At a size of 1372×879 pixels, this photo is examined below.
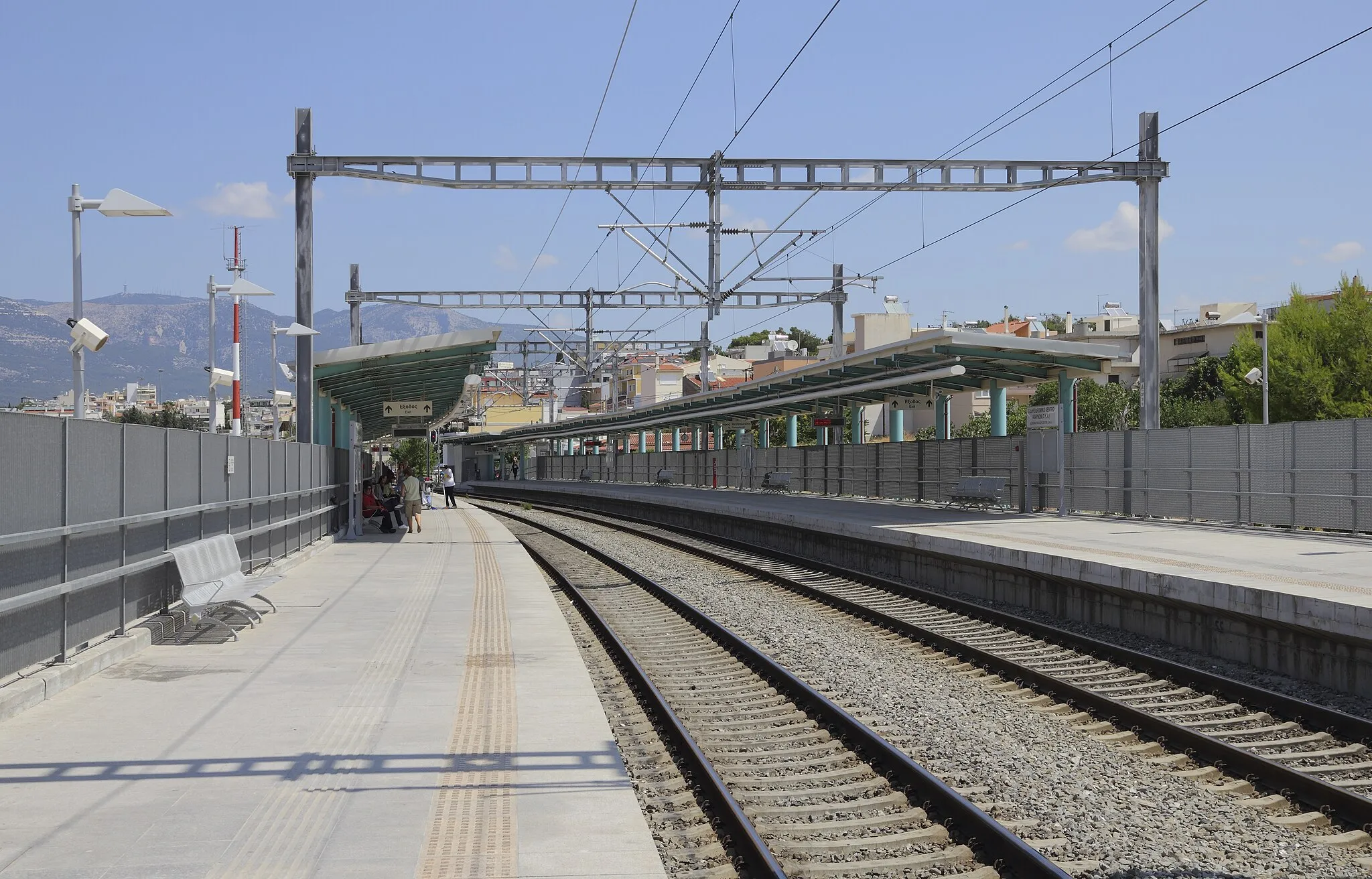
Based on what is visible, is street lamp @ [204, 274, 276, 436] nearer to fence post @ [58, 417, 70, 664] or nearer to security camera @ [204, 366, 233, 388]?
security camera @ [204, 366, 233, 388]

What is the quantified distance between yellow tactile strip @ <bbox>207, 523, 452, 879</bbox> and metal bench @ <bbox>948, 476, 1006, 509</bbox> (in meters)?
16.7

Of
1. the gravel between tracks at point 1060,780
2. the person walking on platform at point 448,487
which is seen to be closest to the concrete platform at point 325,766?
the gravel between tracks at point 1060,780

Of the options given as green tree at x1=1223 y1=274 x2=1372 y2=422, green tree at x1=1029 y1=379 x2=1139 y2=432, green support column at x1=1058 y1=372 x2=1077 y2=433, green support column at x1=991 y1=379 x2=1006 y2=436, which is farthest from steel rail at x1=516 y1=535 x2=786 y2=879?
green tree at x1=1029 y1=379 x2=1139 y2=432

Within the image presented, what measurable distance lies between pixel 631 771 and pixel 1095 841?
2.64 m

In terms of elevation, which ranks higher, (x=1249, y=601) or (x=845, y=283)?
(x=845, y=283)

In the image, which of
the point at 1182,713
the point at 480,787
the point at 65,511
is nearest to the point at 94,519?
the point at 65,511

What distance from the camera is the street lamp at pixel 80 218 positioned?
12305 mm

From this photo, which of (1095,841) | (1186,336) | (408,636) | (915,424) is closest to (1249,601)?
(1095,841)

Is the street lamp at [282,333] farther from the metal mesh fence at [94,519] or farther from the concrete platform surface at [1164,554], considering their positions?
the concrete platform surface at [1164,554]

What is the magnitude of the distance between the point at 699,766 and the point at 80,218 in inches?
363

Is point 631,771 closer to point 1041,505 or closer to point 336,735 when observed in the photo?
point 336,735

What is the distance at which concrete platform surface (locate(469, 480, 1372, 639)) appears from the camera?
10672 mm

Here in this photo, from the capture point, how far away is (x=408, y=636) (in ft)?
38.9

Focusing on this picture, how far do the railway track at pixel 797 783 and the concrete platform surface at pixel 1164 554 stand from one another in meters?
3.91
